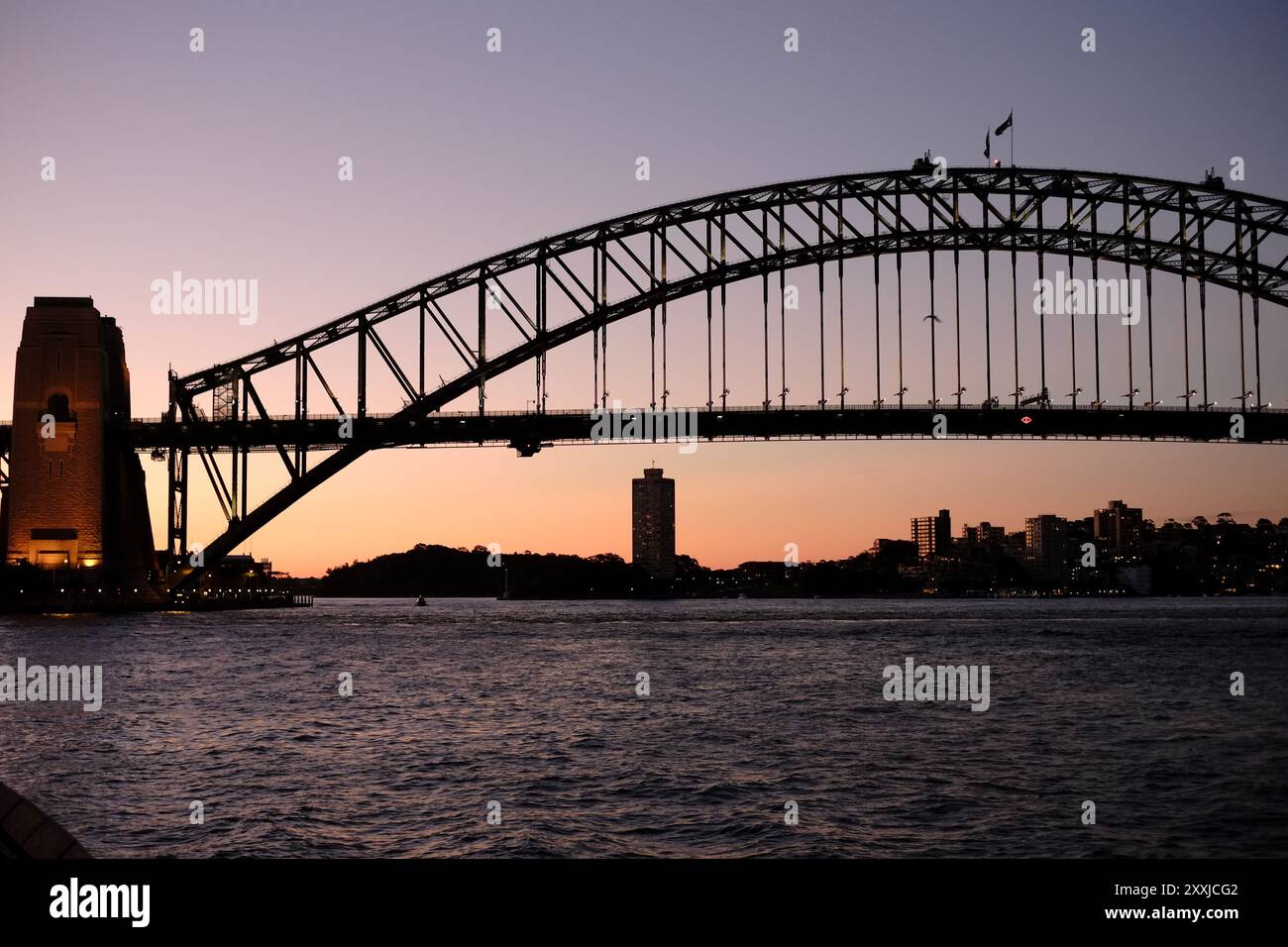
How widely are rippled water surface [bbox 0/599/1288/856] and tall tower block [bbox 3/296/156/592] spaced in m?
38.4

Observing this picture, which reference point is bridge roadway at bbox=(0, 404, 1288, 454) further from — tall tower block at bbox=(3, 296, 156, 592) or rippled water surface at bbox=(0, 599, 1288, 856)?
rippled water surface at bbox=(0, 599, 1288, 856)

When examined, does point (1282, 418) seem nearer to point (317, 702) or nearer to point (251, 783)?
point (317, 702)

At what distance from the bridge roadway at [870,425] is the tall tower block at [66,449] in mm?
17676

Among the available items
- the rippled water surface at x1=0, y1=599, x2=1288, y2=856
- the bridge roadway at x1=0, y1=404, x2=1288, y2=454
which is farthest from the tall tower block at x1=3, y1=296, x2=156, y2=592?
the rippled water surface at x1=0, y1=599, x2=1288, y2=856

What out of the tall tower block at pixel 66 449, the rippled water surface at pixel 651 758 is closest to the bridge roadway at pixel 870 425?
the tall tower block at pixel 66 449

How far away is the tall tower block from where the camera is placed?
8450cm

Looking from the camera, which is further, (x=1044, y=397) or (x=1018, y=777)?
(x=1044, y=397)

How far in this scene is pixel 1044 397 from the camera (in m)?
77.6

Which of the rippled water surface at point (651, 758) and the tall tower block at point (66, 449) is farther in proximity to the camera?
the tall tower block at point (66, 449)

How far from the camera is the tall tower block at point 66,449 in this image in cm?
8450

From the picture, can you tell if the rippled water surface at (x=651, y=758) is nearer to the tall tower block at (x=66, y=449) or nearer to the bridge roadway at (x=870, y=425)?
the bridge roadway at (x=870, y=425)
